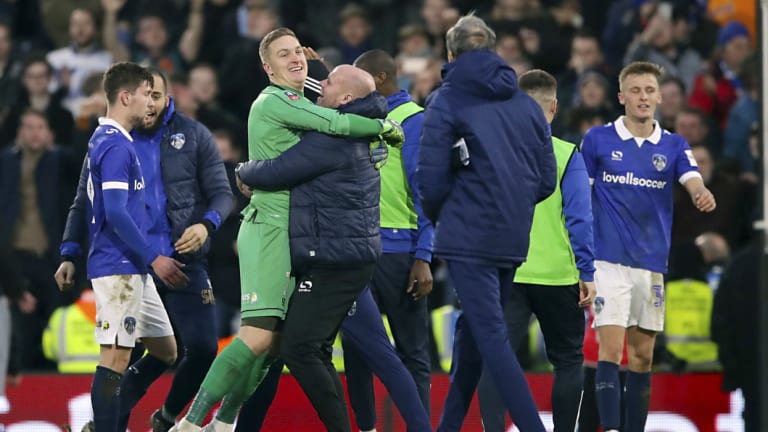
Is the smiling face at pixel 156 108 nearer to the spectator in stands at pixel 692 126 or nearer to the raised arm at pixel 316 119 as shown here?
the raised arm at pixel 316 119

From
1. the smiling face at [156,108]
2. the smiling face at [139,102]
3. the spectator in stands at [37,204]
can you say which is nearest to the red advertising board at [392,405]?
the spectator in stands at [37,204]

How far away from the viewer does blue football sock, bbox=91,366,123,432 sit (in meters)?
7.04

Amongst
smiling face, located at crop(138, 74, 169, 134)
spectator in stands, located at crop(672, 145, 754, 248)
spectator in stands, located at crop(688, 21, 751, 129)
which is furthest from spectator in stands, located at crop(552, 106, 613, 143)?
smiling face, located at crop(138, 74, 169, 134)

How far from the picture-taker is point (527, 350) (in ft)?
34.9

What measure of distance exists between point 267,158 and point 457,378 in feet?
→ 4.68

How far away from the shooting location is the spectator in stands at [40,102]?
12.4 meters

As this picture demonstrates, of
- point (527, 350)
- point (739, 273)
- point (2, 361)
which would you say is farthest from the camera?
point (527, 350)

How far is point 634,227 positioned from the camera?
311 inches

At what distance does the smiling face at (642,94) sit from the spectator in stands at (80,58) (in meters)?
6.47

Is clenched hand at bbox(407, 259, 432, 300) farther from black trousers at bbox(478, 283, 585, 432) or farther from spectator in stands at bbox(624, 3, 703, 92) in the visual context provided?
spectator in stands at bbox(624, 3, 703, 92)

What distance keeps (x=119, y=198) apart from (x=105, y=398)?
1005 mm

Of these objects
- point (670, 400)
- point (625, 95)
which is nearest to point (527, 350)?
point (670, 400)

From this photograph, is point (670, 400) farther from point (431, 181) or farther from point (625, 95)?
point (431, 181)

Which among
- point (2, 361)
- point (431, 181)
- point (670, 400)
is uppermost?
point (431, 181)
